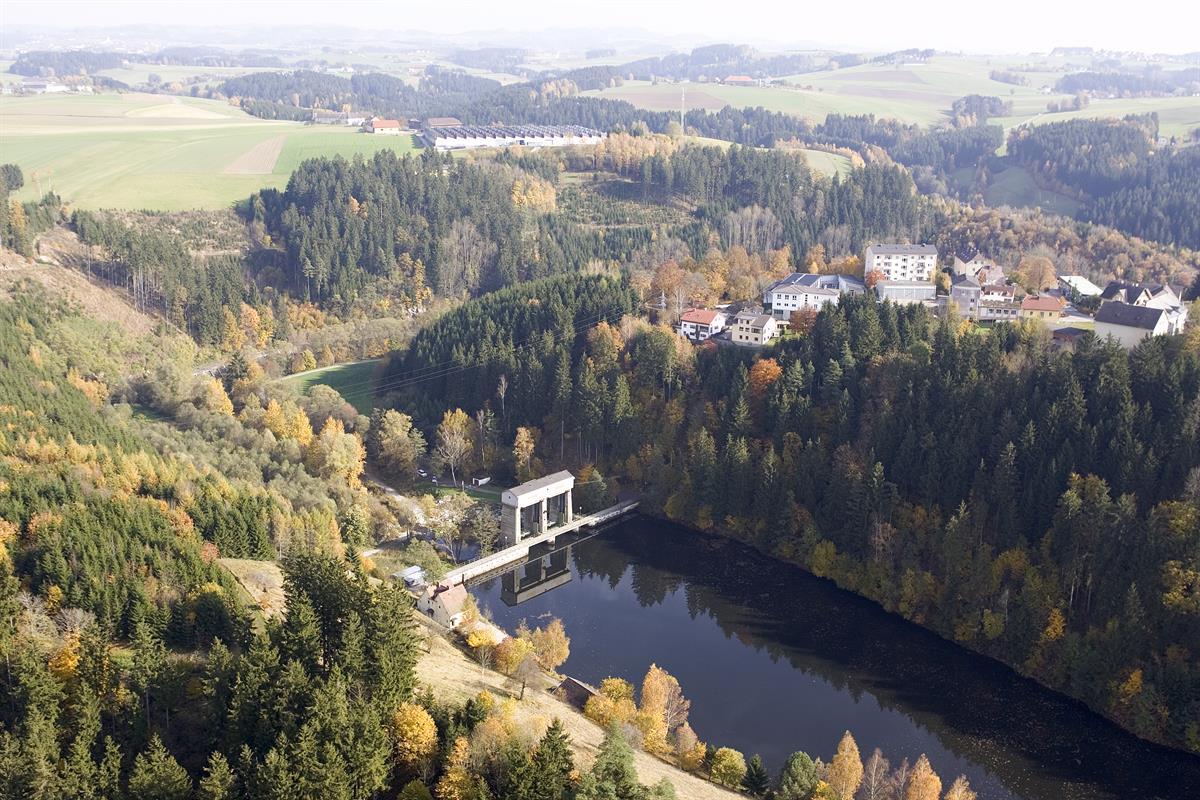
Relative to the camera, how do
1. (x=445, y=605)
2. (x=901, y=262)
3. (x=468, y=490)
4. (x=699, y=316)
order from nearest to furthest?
1. (x=445, y=605)
2. (x=468, y=490)
3. (x=699, y=316)
4. (x=901, y=262)

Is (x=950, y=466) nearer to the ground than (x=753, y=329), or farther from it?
nearer to the ground

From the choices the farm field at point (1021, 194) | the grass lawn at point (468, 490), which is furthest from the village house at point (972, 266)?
the farm field at point (1021, 194)

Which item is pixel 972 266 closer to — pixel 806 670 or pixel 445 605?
pixel 806 670

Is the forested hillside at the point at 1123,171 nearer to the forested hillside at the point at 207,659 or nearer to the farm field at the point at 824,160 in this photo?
the farm field at the point at 824,160

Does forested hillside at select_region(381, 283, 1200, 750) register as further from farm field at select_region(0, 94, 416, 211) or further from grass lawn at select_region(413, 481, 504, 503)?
farm field at select_region(0, 94, 416, 211)

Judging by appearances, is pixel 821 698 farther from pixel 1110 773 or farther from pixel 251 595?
pixel 251 595

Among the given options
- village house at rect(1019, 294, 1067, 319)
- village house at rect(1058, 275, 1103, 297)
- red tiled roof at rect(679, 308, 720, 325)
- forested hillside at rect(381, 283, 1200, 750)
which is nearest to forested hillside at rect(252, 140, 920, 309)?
village house at rect(1058, 275, 1103, 297)

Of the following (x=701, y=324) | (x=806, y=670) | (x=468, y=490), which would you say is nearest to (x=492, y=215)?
(x=701, y=324)
